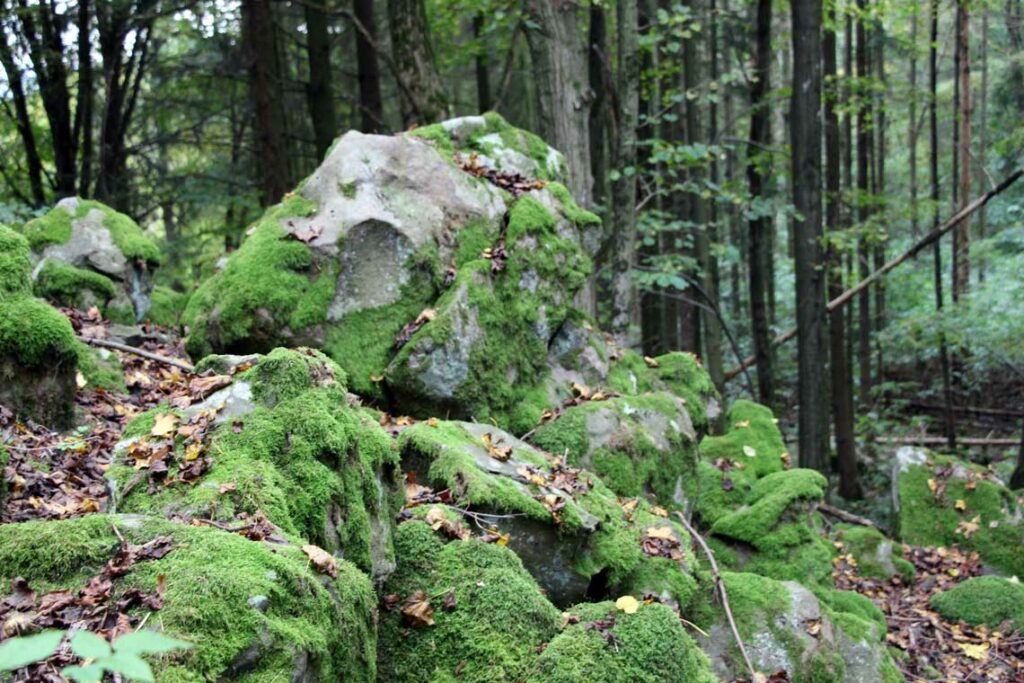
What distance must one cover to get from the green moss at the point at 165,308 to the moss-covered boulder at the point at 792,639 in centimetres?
602

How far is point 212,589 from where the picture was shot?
Result: 8.50ft

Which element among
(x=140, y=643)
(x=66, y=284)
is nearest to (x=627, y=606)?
(x=140, y=643)

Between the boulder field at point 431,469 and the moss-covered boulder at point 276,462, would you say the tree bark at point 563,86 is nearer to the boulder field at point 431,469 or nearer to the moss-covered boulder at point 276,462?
the boulder field at point 431,469

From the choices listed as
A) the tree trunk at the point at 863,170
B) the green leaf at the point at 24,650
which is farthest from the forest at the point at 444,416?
the tree trunk at the point at 863,170

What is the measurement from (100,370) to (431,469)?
8.34 ft

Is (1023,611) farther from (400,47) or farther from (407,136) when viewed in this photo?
(400,47)

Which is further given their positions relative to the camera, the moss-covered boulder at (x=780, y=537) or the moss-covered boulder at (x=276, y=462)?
the moss-covered boulder at (x=780, y=537)

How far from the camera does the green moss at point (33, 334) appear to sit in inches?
172

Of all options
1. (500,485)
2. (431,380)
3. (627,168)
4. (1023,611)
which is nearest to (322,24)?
(627,168)

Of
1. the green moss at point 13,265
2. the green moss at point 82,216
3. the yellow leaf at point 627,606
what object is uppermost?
the green moss at point 82,216

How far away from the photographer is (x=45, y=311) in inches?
179

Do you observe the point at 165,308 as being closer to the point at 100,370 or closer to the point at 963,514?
the point at 100,370

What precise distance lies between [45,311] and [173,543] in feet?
7.78

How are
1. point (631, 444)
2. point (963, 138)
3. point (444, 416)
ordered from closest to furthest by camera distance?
point (444, 416), point (631, 444), point (963, 138)
